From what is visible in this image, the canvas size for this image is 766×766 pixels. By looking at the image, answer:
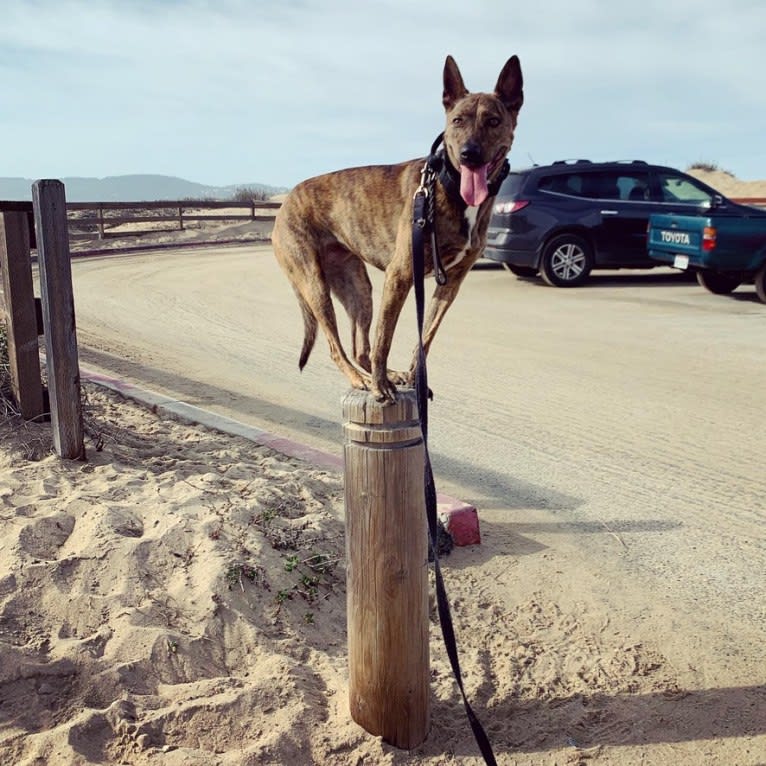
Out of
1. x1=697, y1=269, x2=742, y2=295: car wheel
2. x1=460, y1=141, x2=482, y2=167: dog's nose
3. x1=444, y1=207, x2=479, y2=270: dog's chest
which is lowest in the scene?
x1=697, y1=269, x2=742, y2=295: car wheel

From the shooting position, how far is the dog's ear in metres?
2.69

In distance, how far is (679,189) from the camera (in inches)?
513

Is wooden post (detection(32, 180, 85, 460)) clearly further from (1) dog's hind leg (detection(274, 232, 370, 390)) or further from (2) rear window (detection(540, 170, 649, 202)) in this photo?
(2) rear window (detection(540, 170, 649, 202))

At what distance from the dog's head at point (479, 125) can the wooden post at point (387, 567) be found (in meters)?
0.71

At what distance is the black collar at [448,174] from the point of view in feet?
8.45

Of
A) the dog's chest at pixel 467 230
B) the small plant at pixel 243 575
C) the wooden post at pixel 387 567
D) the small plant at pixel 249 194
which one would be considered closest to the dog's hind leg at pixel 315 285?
the wooden post at pixel 387 567

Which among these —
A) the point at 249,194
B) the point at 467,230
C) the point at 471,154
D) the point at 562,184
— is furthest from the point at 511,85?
the point at 249,194

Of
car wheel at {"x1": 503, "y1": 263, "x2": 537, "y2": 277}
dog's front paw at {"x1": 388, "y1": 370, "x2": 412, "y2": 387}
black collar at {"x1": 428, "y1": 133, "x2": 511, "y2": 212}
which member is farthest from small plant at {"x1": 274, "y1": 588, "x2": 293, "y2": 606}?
car wheel at {"x1": 503, "y1": 263, "x2": 537, "y2": 277}

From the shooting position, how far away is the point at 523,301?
1169cm

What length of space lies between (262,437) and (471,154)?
3097mm

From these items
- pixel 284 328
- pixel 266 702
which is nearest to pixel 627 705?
pixel 266 702

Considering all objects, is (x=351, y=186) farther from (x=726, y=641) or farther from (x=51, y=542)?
(x=726, y=641)

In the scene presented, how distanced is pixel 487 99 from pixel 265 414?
3.91 meters

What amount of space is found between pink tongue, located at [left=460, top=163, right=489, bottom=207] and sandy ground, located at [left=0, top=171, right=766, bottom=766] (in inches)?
72.6
